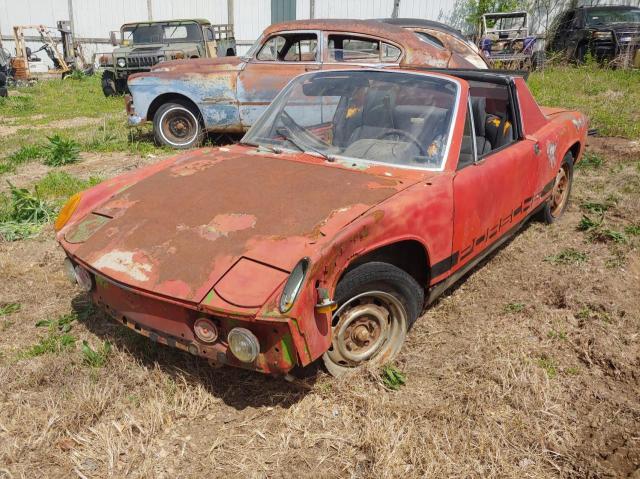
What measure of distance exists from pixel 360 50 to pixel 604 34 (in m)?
9.19

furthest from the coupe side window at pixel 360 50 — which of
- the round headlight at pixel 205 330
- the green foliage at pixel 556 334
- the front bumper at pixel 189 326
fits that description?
the round headlight at pixel 205 330

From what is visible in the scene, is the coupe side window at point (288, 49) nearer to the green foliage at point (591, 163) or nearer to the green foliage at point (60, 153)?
the green foliage at point (60, 153)

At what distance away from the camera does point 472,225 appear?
3.12 meters

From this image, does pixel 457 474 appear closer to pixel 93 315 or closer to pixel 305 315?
pixel 305 315

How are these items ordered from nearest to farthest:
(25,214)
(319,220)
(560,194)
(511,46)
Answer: (319,220)
(560,194)
(25,214)
(511,46)

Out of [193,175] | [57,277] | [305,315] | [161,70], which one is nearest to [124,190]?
[193,175]

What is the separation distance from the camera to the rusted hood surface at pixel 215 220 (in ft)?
7.72

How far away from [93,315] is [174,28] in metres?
10.9

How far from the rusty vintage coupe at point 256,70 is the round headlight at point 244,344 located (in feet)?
17.1

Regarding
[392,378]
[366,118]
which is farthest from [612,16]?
[392,378]

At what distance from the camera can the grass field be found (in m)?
2.29

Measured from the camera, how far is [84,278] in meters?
2.72

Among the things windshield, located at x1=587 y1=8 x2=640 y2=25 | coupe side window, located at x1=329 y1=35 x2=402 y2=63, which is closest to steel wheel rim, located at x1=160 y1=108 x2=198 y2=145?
coupe side window, located at x1=329 y1=35 x2=402 y2=63

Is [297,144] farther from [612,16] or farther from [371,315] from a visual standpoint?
[612,16]
